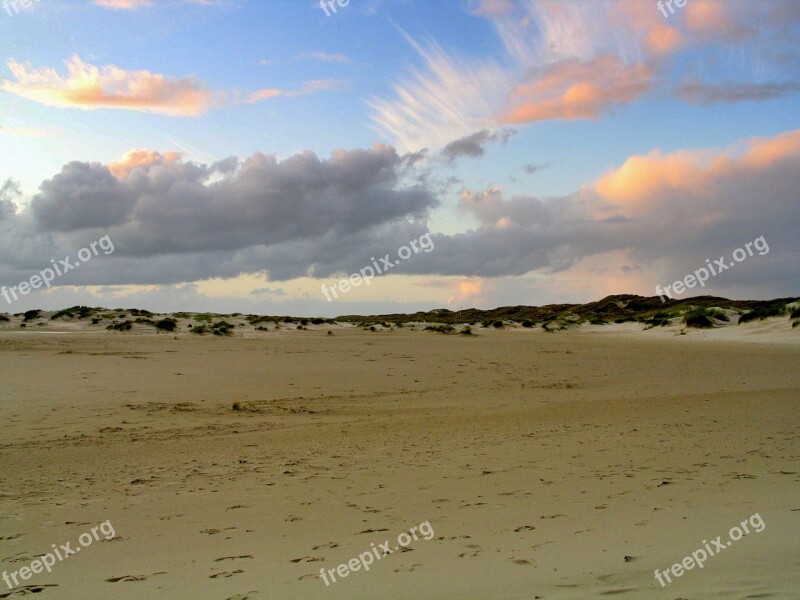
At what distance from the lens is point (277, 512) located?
235 inches

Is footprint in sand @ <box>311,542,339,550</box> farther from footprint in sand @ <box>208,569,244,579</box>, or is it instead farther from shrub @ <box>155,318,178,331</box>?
shrub @ <box>155,318,178,331</box>

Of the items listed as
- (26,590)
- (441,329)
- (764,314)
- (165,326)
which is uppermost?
(165,326)

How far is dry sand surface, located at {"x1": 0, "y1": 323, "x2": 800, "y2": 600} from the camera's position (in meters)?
4.43

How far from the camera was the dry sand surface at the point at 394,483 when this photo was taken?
174 inches

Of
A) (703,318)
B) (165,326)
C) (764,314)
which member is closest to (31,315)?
(165,326)

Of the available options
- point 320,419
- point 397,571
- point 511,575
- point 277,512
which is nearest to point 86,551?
point 277,512

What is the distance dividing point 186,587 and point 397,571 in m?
1.58

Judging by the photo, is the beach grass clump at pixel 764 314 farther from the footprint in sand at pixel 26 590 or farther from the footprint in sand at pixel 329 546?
the footprint in sand at pixel 26 590

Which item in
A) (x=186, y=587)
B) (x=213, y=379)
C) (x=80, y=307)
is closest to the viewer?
(x=186, y=587)

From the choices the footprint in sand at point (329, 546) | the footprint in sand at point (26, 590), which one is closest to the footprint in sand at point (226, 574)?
the footprint in sand at point (329, 546)

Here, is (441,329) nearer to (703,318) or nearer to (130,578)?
(703,318)

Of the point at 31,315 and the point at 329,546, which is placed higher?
the point at 31,315

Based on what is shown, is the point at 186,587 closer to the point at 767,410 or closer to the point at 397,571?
the point at 397,571

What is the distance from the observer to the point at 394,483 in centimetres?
692
